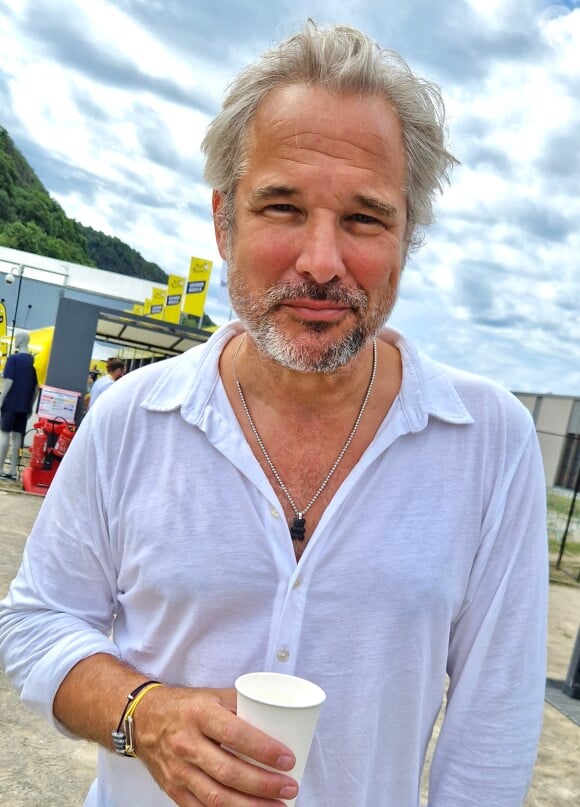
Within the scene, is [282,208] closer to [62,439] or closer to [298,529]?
[298,529]

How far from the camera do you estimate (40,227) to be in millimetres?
80938

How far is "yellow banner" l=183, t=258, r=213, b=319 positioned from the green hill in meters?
49.6

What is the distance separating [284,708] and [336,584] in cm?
34

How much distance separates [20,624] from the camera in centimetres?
143

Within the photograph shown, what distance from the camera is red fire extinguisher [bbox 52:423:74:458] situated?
9.93m

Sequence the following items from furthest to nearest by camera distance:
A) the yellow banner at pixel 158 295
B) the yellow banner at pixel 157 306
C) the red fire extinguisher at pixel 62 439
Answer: the yellow banner at pixel 158 295
the yellow banner at pixel 157 306
the red fire extinguisher at pixel 62 439

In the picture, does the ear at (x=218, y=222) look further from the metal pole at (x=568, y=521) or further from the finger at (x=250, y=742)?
the metal pole at (x=568, y=521)

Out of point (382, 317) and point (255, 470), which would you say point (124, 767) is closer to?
point (255, 470)

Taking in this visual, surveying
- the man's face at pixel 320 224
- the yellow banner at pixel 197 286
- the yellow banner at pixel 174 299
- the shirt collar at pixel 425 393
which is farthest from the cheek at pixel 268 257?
the yellow banner at pixel 174 299

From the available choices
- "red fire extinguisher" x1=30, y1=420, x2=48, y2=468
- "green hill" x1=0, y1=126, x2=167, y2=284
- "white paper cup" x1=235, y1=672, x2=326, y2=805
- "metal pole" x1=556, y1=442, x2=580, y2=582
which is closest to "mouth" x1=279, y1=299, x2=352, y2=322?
"white paper cup" x1=235, y1=672, x2=326, y2=805

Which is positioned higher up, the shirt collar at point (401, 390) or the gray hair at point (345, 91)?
Answer: the gray hair at point (345, 91)

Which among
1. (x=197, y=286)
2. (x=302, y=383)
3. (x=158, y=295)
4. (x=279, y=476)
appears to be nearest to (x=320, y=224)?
(x=302, y=383)

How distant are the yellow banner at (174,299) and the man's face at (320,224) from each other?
786 inches

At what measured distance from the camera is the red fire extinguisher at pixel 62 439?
32.6ft
